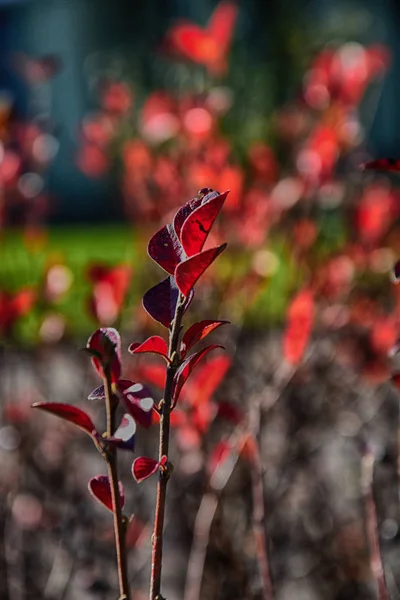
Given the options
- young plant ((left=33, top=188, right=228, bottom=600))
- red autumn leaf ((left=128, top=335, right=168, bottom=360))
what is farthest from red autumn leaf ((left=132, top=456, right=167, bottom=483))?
red autumn leaf ((left=128, top=335, right=168, bottom=360))

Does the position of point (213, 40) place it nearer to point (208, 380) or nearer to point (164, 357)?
point (208, 380)

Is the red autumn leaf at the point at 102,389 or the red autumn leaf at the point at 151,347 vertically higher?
the red autumn leaf at the point at 151,347

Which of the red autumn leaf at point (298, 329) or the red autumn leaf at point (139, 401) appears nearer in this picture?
the red autumn leaf at point (139, 401)

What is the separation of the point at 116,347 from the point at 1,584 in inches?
71.5

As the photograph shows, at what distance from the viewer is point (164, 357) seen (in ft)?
3.03

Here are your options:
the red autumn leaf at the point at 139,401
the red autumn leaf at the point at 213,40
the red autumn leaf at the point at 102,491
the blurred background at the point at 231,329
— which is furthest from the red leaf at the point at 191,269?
the red autumn leaf at the point at 213,40

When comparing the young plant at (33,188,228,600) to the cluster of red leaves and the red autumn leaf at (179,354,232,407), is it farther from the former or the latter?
the red autumn leaf at (179,354,232,407)

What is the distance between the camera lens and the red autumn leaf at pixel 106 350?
0.86 meters

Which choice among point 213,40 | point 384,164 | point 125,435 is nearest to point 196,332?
point 125,435

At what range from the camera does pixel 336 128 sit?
9.06 ft

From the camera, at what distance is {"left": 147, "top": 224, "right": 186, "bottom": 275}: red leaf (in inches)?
36.6

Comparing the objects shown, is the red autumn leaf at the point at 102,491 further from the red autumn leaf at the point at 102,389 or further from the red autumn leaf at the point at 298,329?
the red autumn leaf at the point at 298,329

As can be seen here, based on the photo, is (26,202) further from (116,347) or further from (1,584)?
(116,347)

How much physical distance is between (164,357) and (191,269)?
0.33 ft
